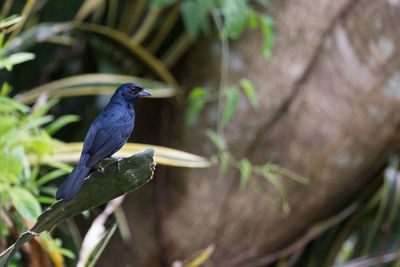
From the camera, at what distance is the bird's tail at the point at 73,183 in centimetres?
42

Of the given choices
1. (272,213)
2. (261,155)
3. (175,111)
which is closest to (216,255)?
(272,213)

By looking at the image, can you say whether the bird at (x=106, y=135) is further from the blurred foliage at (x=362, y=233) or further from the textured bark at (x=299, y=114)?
the blurred foliage at (x=362, y=233)

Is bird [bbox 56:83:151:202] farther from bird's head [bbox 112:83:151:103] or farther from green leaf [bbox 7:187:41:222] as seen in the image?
green leaf [bbox 7:187:41:222]

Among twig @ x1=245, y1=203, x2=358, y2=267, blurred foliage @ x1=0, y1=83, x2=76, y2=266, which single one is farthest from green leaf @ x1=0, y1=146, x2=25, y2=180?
twig @ x1=245, y1=203, x2=358, y2=267

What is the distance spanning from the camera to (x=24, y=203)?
73cm

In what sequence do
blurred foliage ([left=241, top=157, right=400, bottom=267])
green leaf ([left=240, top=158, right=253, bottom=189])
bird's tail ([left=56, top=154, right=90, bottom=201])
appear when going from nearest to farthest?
bird's tail ([left=56, top=154, right=90, bottom=201]) < green leaf ([left=240, top=158, right=253, bottom=189]) < blurred foliage ([left=241, top=157, right=400, bottom=267])

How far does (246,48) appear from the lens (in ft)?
4.46

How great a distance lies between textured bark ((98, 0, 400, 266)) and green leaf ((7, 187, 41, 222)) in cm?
71

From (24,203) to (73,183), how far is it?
337 millimetres

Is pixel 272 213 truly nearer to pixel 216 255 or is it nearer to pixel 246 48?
pixel 216 255

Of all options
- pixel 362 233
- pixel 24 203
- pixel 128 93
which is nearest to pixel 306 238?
pixel 362 233

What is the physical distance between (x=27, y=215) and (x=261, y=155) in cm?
81

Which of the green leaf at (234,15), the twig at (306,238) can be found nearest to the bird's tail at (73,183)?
the green leaf at (234,15)

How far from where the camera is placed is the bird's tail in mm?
418
